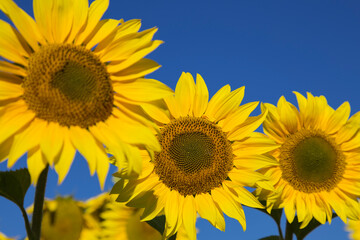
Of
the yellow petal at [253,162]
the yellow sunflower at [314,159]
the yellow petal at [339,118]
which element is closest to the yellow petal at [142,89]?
the yellow petal at [253,162]

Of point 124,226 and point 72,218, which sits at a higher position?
point 124,226

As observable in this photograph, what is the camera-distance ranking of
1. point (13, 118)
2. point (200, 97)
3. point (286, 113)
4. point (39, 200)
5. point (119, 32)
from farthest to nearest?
point (286, 113), point (200, 97), point (119, 32), point (39, 200), point (13, 118)

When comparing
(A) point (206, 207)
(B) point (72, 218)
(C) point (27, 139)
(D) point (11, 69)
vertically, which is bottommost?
(B) point (72, 218)

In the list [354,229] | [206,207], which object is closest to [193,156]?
[206,207]

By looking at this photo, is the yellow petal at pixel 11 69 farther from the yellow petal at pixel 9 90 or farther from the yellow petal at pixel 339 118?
the yellow petal at pixel 339 118

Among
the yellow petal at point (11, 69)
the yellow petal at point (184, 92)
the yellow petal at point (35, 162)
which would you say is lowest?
the yellow petal at point (35, 162)

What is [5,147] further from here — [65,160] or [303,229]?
[303,229]

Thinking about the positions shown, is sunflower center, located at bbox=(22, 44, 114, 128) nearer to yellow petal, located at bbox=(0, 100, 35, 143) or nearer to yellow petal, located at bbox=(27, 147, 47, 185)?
yellow petal, located at bbox=(0, 100, 35, 143)
